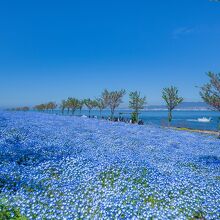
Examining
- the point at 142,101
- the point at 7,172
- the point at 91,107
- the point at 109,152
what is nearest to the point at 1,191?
the point at 7,172

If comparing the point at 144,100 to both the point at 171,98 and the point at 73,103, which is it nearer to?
the point at 171,98

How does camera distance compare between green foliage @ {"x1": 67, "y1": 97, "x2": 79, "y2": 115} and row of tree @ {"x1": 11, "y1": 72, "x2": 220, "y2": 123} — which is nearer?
row of tree @ {"x1": 11, "y1": 72, "x2": 220, "y2": 123}

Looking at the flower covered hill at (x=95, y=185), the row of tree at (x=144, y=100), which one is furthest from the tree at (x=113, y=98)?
the flower covered hill at (x=95, y=185)

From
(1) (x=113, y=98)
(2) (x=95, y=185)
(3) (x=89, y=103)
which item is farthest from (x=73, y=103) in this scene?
(2) (x=95, y=185)

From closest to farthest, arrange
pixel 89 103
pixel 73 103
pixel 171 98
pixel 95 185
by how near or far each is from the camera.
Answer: pixel 95 185, pixel 171 98, pixel 89 103, pixel 73 103

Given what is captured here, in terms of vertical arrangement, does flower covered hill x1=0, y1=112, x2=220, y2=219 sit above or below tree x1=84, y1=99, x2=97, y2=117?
below

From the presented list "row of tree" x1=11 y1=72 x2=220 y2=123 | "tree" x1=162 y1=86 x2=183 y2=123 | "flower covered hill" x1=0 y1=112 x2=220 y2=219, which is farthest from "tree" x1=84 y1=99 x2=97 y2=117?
"flower covered hill" x1=0 y1=112 x2=220 y2=219

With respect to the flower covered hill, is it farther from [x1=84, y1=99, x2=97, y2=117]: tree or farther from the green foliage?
the green foliage

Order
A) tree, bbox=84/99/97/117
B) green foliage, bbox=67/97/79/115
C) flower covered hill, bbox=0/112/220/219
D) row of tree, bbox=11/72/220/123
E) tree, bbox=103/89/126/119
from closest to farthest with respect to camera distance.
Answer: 1. flower covered hill, bbox=0/112/220/219
2. row of tree, bbox=11/72/220/123
3. tree, bbox=103/89/126/119
4. tree, bbox=84/99/97/117
5. green foliage, bbox=67/97/79/115

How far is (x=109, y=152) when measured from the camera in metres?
13.1

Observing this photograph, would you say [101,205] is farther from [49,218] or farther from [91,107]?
[91,107]

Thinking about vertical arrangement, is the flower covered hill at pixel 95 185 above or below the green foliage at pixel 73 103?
below

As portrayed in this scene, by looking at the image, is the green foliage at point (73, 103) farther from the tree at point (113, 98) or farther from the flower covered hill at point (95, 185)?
the flower covered hill at point (95, 185)

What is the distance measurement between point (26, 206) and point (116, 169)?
12.3ft
